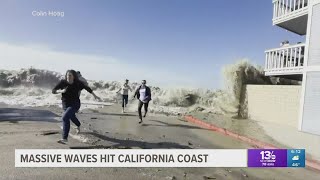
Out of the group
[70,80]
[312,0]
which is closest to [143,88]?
[70,80]

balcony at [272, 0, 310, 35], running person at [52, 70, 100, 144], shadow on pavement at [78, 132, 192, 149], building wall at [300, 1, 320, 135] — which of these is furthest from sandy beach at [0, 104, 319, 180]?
balcony at [272, 0, 310, 35]

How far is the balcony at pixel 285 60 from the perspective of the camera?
11747 mm

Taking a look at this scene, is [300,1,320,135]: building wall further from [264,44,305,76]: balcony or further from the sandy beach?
the sandy beach

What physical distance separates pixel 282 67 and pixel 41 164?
1021cm

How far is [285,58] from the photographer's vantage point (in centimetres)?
1272

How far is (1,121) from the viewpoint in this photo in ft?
27.2

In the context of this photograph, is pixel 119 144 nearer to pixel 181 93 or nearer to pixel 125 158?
pixel 125 158

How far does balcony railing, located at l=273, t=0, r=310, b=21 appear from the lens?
12.2 metres

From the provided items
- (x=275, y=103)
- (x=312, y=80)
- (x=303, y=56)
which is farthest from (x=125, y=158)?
(x=303, y=56)

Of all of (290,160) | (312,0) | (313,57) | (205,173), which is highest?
(312,0)

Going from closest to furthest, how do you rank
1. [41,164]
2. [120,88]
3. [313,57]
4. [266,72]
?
[41,164] → [313,57] → [120,88] → [266,72]

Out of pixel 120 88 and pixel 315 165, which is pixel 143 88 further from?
pixel 315 165

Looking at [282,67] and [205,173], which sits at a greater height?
[282,67]

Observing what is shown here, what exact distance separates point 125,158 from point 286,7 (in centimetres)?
1023
